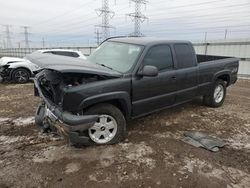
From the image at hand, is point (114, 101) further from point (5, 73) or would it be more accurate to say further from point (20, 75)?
point (5, 73)

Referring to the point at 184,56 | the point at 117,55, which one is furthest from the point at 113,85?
the point at 184,56

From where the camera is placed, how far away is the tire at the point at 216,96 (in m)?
6.46

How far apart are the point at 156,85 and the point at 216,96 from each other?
2784 millimetres

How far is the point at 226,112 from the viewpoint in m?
6.28

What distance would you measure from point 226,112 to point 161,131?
7.87ft

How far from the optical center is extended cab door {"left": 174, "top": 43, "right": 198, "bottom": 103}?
Result: 206 inches

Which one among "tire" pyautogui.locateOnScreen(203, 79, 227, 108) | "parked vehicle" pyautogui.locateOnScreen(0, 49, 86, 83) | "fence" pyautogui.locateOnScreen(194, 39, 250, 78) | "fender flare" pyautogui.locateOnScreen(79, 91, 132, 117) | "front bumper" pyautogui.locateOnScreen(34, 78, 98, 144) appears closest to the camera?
"front bumper" pyautogui.locateOnScreen(34, 78, 98, 144)

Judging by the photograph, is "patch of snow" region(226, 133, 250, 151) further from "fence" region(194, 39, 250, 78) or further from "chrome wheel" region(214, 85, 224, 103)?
"fence" region(194, 39, 250, 78)

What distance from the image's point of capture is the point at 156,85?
4691 mm

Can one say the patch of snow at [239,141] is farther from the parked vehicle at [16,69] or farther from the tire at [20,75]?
the tire at [20,75]

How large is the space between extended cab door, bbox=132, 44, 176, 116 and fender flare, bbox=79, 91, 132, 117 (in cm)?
17

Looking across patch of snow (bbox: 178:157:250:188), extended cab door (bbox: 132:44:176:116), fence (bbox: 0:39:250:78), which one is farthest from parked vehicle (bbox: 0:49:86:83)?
patch of snow (bbox: 178:157:250:188)

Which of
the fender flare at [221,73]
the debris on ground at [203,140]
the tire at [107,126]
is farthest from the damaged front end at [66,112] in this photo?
the fender flare at [221,73]

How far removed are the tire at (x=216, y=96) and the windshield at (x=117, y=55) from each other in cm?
288
